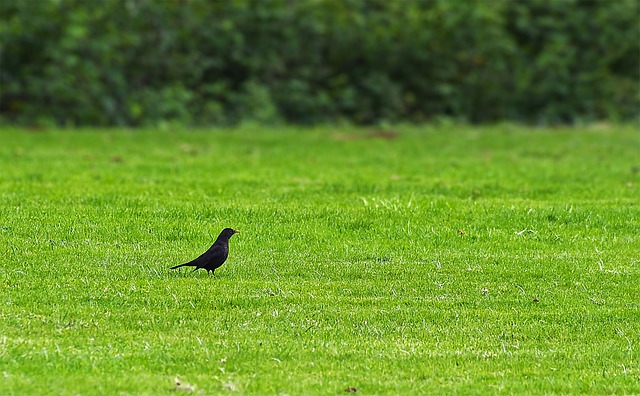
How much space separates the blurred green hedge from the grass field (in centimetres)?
642

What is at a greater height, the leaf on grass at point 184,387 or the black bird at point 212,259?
the black bird at point 212,259

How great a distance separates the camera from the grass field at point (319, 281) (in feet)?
18.2

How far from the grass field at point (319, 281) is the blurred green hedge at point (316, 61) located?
6420mm

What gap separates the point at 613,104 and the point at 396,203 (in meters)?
14.0

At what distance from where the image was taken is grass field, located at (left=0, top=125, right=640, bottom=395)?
5.56 metres

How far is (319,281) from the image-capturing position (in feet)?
23.6

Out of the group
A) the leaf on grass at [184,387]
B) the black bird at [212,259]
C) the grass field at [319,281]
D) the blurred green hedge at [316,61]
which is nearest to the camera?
the leaf on grass at [184,387]

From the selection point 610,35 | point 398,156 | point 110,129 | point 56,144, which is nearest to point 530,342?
point 398,156

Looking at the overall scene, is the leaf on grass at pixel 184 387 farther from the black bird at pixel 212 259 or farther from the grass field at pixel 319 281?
the black bird at pixel 212 259

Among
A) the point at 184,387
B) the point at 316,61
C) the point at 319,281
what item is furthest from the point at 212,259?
the point at 316,61

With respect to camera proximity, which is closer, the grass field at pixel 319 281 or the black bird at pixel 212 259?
the grass field at pixel 319 281

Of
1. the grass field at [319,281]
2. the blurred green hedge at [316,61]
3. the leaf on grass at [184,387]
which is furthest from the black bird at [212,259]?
the blurred green hedge at [316,61]

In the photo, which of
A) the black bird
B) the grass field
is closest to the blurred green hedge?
the grass field

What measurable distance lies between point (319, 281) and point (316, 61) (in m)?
13.9
